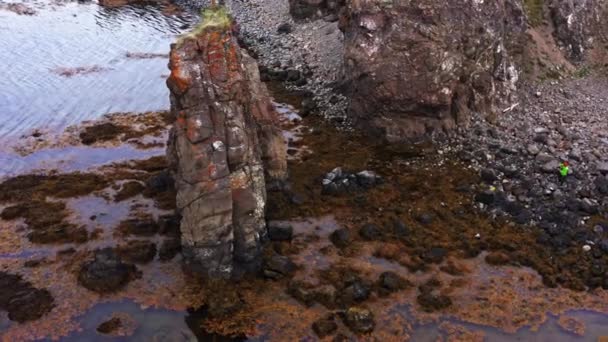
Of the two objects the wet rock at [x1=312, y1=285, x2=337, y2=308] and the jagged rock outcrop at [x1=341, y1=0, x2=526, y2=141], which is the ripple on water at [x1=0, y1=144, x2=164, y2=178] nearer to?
the jagged rock outcrop at [x1=341, y1=0, x2=526, y2=141]

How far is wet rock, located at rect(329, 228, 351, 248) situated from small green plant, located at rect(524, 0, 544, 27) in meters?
36.6

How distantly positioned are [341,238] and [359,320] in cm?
756

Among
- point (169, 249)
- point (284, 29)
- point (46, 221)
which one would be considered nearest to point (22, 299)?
point (46, 221)

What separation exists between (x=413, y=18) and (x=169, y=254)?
94.9 feet

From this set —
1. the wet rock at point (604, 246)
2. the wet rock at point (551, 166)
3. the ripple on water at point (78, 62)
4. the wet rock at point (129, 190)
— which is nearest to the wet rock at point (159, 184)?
the wet rock at point (129, 190)

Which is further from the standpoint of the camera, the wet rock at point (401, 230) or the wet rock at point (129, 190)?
the wet rock at point (129, 190)

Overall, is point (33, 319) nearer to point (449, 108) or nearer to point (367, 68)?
point (367, 68)

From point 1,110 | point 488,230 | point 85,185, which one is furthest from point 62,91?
point 488,230

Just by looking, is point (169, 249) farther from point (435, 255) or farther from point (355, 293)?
point (435, 255)

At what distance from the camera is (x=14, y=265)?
3256 cm

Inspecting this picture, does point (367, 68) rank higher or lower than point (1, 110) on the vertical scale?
higher

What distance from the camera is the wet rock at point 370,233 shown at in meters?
35.5

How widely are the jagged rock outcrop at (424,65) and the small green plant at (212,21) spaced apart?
20.0 meters

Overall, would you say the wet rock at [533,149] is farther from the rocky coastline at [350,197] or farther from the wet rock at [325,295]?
the wet rock at [325,295]
